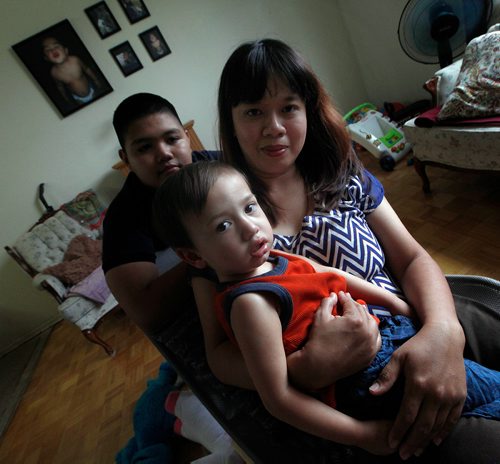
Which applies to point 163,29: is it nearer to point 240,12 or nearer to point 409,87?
point 240,12

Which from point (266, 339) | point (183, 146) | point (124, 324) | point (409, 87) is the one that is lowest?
point (124, 324)

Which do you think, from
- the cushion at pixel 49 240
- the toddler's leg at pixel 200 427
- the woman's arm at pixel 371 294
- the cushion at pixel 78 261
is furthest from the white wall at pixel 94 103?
the woman's arm at pixel 371 294

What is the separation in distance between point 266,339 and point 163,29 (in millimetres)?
3638

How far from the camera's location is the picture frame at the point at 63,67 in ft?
9.75

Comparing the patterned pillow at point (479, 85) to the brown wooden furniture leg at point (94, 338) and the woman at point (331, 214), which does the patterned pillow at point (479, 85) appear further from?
the brown wooden furniture leg at point (94, 338)

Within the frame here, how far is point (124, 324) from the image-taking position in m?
2.86

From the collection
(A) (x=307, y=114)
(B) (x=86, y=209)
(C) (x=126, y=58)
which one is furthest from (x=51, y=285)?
(A) (x=307, y=114)

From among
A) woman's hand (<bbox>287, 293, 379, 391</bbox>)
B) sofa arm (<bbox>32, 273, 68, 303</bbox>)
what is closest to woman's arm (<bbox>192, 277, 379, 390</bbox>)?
woman's hand (<bbox>287, 293, 379, 391</bbox>)

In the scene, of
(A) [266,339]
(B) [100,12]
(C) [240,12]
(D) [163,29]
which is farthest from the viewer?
(C) [240,12]

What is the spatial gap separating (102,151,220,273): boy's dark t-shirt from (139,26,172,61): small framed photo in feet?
9.67

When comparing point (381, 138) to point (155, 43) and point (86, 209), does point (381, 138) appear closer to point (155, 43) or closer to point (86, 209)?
point (155, 43)

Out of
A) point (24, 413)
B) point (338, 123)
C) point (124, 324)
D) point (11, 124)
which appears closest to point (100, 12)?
point (11, 124)

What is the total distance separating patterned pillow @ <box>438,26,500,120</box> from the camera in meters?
1.87

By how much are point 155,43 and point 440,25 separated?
2.57m
